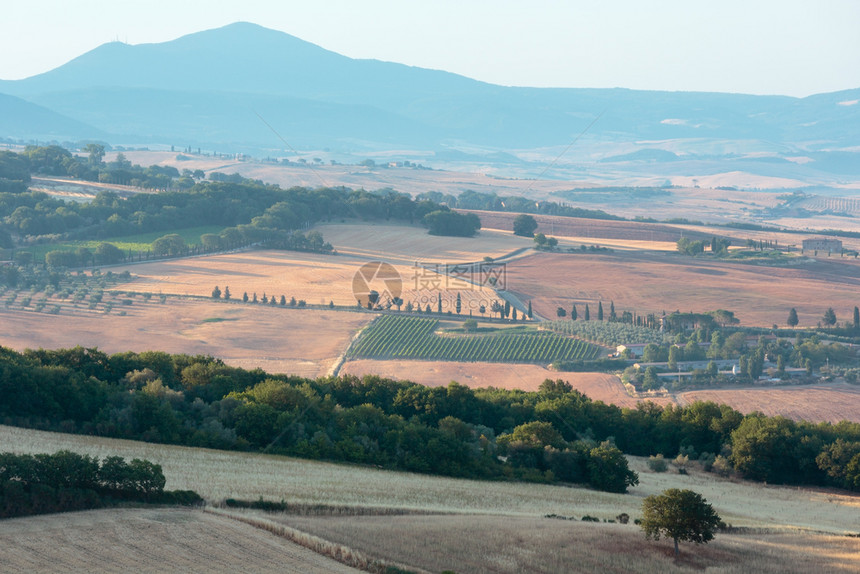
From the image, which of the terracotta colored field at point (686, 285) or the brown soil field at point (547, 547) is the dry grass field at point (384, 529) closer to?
the brown soil field at point (547, 547)

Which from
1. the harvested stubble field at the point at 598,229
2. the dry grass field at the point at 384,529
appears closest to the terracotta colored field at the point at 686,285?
the harvested stubble field at the point at 598,229

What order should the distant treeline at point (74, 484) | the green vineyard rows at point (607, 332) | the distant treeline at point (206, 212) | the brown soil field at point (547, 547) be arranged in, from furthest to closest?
the distant treeline at point (206, 212), the green vineyard rows at point (607, 332), the distant treeline at point (74, 484), the brown soil field at point (547, 547)

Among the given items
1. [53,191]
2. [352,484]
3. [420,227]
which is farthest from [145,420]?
[53,191]

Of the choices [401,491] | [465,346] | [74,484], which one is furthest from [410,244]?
[74,484]

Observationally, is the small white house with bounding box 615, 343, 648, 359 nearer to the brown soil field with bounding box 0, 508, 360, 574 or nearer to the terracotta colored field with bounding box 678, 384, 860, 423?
the terracotta colored field with bounding box 678, 384, 860, 423

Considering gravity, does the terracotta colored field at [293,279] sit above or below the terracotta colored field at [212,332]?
above

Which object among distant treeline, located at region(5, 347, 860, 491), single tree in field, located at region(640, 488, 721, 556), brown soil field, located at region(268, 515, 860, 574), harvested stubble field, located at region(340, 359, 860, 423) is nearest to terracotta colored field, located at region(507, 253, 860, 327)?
harvested stubble field, located at region(340, 359, 860, 423)

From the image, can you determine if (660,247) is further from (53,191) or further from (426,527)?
(426,527)
